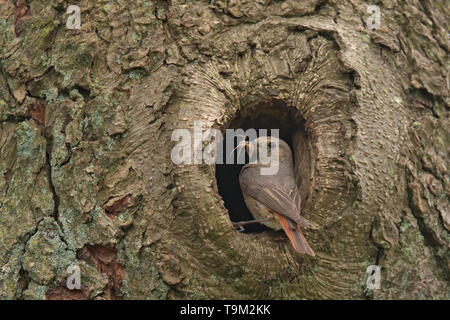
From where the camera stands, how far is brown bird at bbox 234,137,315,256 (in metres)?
3.29

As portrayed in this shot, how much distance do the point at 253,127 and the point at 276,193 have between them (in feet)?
1.94

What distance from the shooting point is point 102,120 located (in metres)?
3.13

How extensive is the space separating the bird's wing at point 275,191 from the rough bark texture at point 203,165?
7.7 inches

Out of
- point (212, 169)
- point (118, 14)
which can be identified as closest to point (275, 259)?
point (212, 169)

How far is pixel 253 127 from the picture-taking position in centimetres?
419

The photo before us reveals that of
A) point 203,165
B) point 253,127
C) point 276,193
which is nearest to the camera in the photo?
point 203,165

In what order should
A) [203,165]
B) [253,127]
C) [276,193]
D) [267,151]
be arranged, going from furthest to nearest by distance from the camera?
[267,151] < [253,127] < [276,193] < [203,165]

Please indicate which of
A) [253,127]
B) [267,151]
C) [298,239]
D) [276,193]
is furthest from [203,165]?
[267,151]

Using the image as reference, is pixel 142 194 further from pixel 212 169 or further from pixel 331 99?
pixel 331 99

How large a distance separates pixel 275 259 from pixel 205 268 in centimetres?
45

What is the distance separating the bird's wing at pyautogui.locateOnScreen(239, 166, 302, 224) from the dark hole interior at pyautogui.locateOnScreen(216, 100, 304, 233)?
0.29m

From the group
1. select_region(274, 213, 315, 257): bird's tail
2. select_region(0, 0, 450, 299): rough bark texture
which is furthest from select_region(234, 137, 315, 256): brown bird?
select_region(0, 0, 450, 299): rough bark texture

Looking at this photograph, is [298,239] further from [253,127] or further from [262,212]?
[253,127]

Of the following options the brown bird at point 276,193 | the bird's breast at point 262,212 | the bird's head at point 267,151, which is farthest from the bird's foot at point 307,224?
the bird's head at point 267,151
